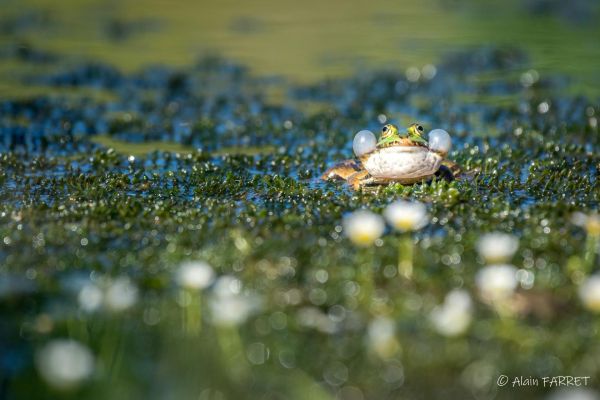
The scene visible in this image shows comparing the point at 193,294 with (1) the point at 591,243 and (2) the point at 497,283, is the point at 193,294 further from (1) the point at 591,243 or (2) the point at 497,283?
(1) the point at 591,243

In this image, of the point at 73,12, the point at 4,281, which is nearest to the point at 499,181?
the point at 4,281

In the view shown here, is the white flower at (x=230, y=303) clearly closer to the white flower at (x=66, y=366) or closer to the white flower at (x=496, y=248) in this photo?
the white flower at (x=66, y=366)

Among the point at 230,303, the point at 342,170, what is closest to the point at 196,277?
the point at 230,303

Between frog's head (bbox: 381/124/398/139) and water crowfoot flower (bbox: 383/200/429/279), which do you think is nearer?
water crowfoot flower (bbox: 383/200/429/279)

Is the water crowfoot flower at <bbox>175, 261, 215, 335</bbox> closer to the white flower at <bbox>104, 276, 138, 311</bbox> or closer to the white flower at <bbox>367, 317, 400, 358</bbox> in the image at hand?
the white flower at <bbox>104, 276, 138, 311</bbox>

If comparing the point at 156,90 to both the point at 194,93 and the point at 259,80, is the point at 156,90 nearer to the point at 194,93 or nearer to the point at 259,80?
the point at 194,93

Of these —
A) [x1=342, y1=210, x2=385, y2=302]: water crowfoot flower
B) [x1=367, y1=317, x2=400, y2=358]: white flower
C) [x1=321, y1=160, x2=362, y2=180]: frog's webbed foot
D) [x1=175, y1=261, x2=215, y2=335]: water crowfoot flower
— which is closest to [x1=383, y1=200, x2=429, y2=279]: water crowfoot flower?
[x1=342, y1=210, x2=385, y2=302]: water crowfoot flower

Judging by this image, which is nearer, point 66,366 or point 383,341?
point 66,366
